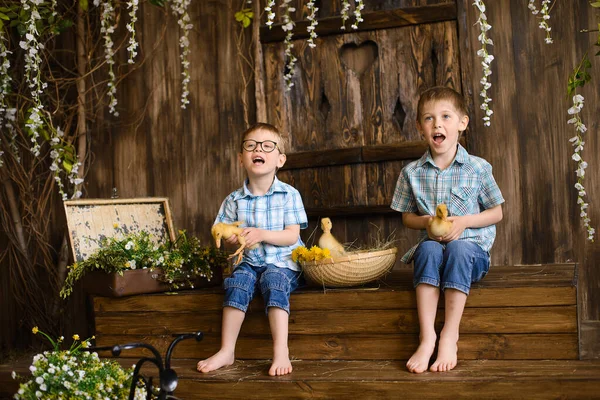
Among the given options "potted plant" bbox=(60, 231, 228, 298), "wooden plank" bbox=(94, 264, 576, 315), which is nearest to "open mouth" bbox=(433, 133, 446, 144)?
"wooden plank" bbox=(94, 264, 576, 315)

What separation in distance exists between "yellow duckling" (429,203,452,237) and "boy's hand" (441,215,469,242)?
1.4 inches

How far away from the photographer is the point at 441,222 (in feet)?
8.91

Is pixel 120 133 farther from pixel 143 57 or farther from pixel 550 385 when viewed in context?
pixel 550 385

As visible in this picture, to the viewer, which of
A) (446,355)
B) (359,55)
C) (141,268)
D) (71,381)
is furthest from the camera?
(359,55)

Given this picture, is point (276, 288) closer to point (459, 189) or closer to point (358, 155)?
point (459, 189)

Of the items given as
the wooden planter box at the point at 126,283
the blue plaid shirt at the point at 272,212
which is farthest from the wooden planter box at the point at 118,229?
the blue plaid shirt at the point at 272,212

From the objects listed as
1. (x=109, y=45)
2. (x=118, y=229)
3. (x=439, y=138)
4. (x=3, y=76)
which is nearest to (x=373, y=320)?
(x=439, y=138)

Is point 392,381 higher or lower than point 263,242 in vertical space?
lower

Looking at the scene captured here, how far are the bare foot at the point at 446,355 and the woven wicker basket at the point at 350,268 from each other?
42 centimetres

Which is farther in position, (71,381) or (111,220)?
(111,220)

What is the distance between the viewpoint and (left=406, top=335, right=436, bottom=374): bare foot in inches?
100

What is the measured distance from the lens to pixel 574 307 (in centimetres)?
258

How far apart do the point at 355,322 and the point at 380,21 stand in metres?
1.78

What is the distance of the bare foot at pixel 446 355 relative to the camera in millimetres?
2555
